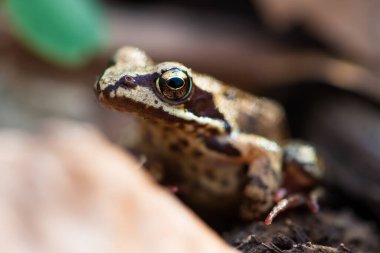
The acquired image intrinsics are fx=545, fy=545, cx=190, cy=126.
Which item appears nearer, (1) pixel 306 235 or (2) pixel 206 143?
(1) pixel 306 235

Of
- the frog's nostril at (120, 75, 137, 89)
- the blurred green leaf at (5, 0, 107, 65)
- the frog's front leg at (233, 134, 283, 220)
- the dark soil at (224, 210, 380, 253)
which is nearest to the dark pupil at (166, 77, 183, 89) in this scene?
the frog's nostril at (120, 75, 137, 89)

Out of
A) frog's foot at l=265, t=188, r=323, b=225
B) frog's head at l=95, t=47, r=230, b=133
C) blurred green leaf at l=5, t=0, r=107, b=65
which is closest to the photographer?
frog's head at l=95, t=47, r=230, b=133

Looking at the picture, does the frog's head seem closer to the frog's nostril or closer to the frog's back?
the frog's nostril

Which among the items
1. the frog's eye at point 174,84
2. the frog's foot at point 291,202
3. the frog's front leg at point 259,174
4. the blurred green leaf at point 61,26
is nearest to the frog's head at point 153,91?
the frog's eye at point 174,84

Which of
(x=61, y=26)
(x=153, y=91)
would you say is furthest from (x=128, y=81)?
(x=61, y=26)

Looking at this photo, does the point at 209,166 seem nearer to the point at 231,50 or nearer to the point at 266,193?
the point at 266,193

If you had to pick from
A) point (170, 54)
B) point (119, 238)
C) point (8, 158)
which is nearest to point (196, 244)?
point (119, 238)

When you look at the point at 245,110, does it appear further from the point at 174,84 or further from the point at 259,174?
the point at 174,84
